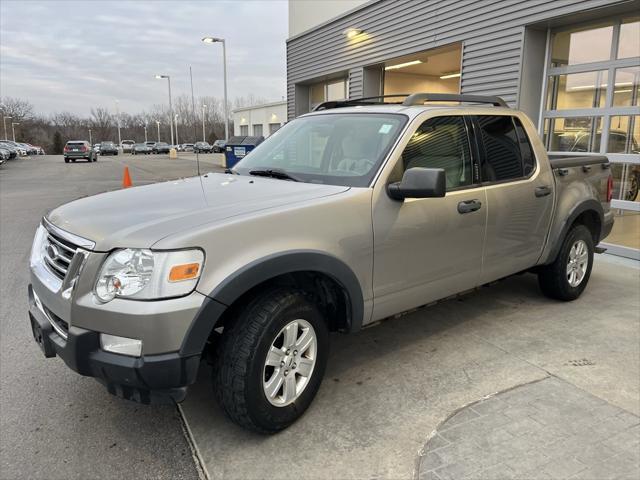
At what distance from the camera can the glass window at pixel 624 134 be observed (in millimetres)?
6887

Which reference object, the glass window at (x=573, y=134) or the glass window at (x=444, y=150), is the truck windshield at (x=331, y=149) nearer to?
the glass window at (x=444, y=150)

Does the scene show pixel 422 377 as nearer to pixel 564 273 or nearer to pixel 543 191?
pixel 543 191

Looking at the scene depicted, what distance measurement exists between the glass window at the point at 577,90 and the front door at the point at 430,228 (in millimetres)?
4670

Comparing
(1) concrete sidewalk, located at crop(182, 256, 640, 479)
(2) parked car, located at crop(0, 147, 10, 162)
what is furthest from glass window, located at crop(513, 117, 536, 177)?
(2) parked car, located at crop(0, 147, 10, 162)

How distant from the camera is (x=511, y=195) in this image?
410 centimetres

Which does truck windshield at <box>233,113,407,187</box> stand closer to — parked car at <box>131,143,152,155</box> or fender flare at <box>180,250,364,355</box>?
fender flare at <box>180,250,364,355</box>

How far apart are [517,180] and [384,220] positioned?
5.59 ft

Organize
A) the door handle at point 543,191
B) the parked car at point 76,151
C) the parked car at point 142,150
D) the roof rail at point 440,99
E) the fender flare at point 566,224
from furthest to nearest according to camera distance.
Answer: the parked car at point 142,150, the parked car at point 76,151, the fender flare at point 566,224, the door handle at point 543,191, the roof rail at point 440,99

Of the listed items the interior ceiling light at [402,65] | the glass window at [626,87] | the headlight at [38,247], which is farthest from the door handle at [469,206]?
the interior ceiling light at [402,65]

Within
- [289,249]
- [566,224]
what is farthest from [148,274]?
[566,224]

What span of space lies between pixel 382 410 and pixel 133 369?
1.55 meters

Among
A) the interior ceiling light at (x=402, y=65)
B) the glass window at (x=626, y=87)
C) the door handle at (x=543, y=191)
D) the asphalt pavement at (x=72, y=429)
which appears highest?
the interior ceiling light at (x=402, y=65)

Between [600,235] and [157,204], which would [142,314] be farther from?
[600,235]

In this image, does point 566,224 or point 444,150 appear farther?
point 566,224
